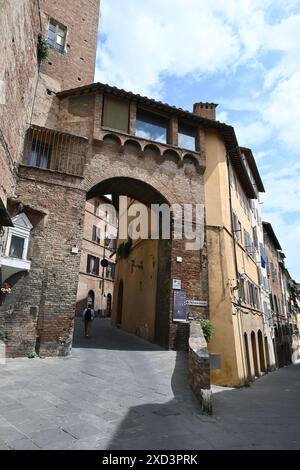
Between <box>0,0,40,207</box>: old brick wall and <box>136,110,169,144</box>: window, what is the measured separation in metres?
4.18

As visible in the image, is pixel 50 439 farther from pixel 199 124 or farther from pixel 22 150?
pixel 199 124

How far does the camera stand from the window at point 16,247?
971 centimetres

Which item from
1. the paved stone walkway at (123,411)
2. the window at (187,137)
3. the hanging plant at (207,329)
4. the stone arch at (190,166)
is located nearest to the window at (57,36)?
the window at (187,137)

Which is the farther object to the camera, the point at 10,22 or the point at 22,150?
the point at 22,150

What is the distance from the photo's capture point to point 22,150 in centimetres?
1106

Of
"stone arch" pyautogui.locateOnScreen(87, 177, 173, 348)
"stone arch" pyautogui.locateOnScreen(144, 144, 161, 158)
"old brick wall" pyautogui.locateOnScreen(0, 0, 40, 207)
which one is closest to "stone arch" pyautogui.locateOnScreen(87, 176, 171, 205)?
"stone arch" pyautogui.locateOnScreen(87, 177, 173, 348)

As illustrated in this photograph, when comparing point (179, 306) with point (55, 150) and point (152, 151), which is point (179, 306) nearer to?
point (152, 151)

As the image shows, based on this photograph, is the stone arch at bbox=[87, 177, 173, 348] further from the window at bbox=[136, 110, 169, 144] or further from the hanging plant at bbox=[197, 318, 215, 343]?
the window at bbox=[136, 110, 169, 144]


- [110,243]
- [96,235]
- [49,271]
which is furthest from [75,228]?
[110,243]

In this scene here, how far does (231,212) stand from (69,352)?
882cm

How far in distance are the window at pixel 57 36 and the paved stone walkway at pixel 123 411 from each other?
41.8ft

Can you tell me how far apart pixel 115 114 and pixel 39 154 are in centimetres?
341

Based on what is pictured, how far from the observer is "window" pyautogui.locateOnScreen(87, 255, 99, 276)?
1219 inches
